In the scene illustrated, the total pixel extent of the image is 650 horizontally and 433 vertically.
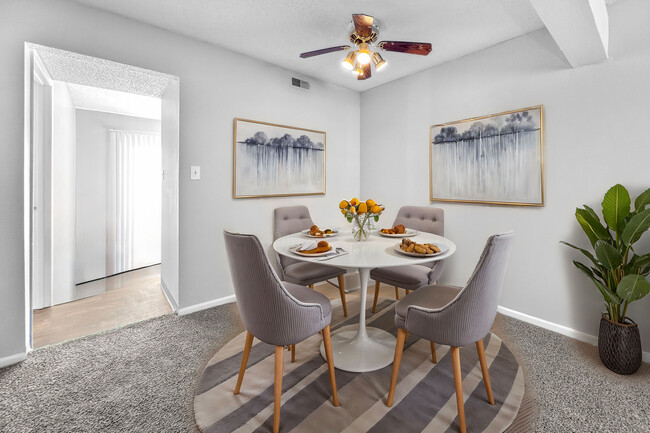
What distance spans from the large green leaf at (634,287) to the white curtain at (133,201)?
5.44 meters

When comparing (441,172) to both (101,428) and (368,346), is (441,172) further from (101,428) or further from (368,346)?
(101,428)

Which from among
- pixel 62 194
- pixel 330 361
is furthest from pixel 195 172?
pixel 330 361

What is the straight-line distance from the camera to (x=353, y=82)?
369 cm

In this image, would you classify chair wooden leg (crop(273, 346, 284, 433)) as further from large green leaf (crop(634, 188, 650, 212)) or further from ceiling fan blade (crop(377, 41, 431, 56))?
large green leaf (crop(634, 188, 650, 212))

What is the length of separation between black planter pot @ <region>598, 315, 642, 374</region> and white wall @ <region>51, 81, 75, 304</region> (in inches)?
188

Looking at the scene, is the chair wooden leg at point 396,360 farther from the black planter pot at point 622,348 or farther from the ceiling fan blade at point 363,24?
the ceiling fan blade at point 363,24

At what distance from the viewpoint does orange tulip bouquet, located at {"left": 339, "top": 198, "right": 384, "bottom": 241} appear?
2010 mm

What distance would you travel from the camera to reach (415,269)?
7.72 feet

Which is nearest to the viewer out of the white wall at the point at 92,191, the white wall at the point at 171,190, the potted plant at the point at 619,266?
the potted plant at the point at 619,266

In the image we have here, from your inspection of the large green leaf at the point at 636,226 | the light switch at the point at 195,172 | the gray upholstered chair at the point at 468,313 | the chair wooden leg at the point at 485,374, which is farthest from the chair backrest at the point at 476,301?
the light switch at the point at 195,172

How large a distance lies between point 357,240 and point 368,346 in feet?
2.48

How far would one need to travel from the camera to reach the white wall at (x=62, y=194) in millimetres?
3146

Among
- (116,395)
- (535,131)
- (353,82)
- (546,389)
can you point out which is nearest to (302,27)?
(353,82)

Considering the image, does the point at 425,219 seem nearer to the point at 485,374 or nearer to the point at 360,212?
the point at 360,212
